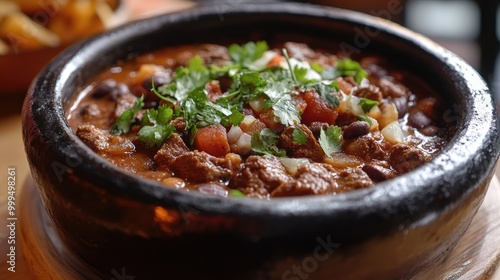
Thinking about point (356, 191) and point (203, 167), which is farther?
point (203, 167)

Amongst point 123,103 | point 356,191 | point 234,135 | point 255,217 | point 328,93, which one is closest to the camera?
point 255,217

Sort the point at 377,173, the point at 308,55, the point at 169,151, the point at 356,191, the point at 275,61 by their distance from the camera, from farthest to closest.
Answer: 1. the point at 308,55
2. the point at 275,61
3. the point at 169,151
4. the point at 377,173
5. the point at 356,191

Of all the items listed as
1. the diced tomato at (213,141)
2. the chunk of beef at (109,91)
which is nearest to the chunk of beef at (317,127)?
the diced tomato at (213,141)

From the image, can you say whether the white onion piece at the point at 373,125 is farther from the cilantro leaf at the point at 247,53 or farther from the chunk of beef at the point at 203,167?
the cilantro leaf at the point at 247,53

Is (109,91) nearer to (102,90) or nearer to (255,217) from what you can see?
(102,90)

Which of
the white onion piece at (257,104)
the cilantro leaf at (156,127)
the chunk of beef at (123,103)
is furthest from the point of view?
the chunk of beef at (123,103)

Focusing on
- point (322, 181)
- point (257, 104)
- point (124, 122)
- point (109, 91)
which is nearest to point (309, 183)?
point (322, 181)

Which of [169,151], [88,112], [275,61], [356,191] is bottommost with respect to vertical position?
[88,112]
